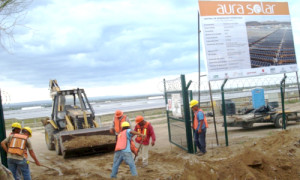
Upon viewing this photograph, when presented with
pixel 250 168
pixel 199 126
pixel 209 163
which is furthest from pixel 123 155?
pixel 199 126

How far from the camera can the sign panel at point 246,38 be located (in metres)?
10.6

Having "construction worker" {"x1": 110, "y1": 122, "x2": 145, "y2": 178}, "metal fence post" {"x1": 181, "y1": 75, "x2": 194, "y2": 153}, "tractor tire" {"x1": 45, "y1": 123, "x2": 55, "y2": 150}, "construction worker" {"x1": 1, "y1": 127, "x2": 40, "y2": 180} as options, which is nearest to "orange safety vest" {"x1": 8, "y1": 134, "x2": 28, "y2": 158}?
"construction worker" {"x1": 1, "y1": 127, "x2": 40, "y2": 180}

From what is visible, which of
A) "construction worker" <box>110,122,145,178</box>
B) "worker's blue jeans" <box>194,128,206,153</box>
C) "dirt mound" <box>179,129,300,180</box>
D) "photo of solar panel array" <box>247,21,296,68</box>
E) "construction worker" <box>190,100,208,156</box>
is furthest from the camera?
"photo of solar panel array" <box>247,21,296,68</box>

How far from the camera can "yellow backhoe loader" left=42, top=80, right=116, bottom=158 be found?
1110 centimetres

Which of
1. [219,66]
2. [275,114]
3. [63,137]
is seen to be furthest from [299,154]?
[63,137]

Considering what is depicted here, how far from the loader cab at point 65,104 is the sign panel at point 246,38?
581cm

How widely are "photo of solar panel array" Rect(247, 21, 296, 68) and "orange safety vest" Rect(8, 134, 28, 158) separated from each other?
8.24 metres

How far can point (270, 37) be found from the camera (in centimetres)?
1188

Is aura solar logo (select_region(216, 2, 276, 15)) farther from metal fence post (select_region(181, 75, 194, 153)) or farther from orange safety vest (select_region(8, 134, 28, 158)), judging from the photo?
orange safety vest (select_region(8, 134, 28, 158))

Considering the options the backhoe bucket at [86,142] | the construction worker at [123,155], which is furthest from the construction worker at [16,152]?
the backhoe bucket at [86,142]

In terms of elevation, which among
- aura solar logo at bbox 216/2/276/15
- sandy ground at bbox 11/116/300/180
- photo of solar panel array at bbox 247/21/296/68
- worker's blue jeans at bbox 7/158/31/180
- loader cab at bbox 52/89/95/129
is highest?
aura solar logo at bbox 216/2/276/15

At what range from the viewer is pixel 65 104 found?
14.0 meters

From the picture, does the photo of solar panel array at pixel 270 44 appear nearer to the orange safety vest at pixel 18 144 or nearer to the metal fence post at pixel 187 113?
the metal fence post at pixel 187 113

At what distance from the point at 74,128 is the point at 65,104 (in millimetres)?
1768
